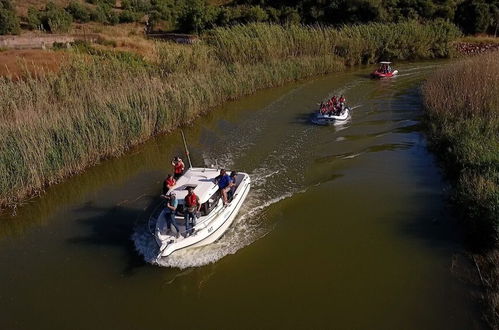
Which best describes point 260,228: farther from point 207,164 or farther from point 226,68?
point 226,68

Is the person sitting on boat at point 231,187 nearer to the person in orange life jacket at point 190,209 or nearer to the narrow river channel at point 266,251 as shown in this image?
the narrow river channel at point 266,251

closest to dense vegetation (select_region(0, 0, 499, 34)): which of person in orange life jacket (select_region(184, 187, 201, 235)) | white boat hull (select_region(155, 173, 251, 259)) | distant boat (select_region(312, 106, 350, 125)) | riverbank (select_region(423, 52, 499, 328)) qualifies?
distant boat (select_region(312, 106, 350, 125))

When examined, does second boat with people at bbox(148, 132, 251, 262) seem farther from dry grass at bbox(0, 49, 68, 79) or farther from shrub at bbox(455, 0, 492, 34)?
shrub at bbox(455, 0, 492, 34)

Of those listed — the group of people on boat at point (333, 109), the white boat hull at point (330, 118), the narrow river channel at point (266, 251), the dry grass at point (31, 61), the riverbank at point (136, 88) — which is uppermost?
the dry grass at point (31, 61)

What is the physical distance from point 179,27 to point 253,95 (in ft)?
93.2

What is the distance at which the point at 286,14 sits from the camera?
5156cm

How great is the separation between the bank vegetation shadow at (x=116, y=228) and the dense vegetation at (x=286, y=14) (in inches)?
1366

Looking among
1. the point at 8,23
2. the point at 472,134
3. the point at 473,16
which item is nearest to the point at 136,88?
the point at 472,134

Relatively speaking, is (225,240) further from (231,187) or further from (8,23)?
(8,23)

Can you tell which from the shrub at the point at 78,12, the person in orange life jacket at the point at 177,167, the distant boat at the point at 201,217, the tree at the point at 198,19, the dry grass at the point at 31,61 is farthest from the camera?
the shrub at the point at 78,12

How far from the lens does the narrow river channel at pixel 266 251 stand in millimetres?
11055

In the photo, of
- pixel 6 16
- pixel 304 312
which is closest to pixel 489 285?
pixel 304 312

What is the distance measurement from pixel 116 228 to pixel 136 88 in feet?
32.2

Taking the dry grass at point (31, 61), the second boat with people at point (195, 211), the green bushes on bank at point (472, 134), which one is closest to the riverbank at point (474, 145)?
the green bushes on bank at point (472, 134)
